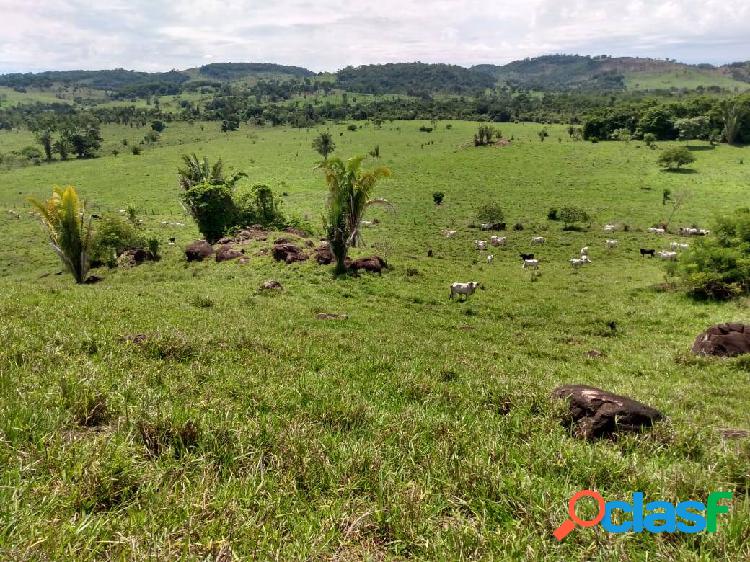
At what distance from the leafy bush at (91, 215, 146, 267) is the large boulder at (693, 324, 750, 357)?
1300 inches

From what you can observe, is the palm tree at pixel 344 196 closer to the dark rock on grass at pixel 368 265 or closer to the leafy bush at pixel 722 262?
the dark rock on grass at pixel 368 265

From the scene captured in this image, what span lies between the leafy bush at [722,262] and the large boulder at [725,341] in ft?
23.1

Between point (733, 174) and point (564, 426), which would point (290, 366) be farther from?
point (733, 174)

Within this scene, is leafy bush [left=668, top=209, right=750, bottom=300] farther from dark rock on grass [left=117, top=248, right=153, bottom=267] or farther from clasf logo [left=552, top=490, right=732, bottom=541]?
dark rock on grass [left=117, top=248, right=153, bottom=267]

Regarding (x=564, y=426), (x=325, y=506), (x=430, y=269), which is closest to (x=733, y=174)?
(x=430, y=269)

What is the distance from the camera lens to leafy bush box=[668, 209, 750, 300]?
66.0ft

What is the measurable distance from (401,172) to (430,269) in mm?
45886

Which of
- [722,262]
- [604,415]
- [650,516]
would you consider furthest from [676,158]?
[650,516]

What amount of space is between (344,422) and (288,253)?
21839 mm

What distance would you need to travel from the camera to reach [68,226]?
22.7 meters

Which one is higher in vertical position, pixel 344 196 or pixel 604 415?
pixel 344 196

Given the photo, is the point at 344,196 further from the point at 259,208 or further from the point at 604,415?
the point at 604,415

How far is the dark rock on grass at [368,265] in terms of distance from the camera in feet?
86.0

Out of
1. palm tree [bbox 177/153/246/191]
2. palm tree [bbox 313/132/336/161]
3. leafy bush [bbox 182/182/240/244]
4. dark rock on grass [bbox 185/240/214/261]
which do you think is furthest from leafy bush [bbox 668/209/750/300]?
palm tree [bbox 313/132/336/161]
